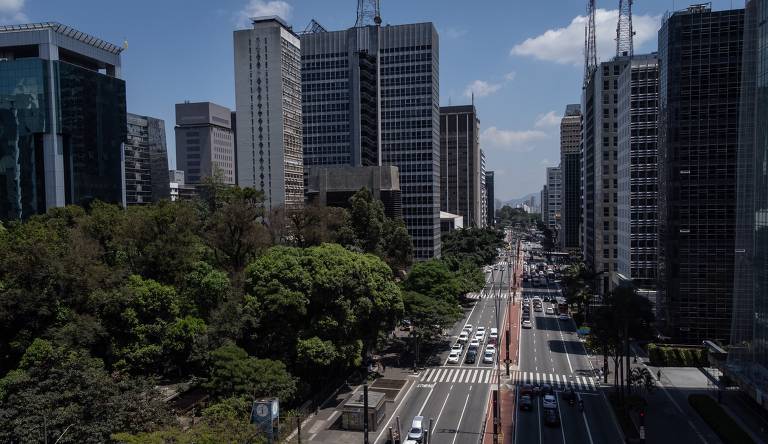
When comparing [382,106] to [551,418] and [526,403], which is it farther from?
[551,418]

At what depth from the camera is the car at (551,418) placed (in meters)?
45.1

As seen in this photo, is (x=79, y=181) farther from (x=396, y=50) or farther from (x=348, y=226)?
(x=396, y=50)

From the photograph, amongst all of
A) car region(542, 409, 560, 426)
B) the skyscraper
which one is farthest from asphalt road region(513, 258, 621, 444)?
the skyscraper

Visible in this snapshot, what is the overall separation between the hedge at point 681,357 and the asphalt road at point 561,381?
7587 millimetres

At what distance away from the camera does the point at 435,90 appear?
127m

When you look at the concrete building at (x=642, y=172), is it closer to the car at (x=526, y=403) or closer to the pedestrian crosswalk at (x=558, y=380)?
the pedestrian crosswalk at (x=558, y=380)

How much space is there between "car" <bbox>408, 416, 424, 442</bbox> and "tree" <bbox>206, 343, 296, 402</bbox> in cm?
932

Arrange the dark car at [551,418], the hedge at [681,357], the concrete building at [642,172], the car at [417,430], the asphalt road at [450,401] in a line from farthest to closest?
the concrete building at [642,172] < the hedge at [681,357] < the dark car at [551,418] < the asphalt road at [450,401] < the car at [417,430]

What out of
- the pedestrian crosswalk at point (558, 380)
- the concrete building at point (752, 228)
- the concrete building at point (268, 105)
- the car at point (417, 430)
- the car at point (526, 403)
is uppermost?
the concrete building at point (268, 105)

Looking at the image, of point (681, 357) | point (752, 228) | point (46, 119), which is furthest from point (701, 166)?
point (46, 119)

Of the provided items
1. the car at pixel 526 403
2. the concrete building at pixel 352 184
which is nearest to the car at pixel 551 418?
the car at pixel 526 403

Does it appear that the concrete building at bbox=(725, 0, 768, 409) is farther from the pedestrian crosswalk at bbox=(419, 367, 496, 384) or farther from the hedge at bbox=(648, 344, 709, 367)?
the pedestrian crosswalk at bbox=(419, 367, 496, 384)

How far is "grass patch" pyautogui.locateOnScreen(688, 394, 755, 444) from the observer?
40906 millimetres

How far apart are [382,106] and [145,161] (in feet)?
254
